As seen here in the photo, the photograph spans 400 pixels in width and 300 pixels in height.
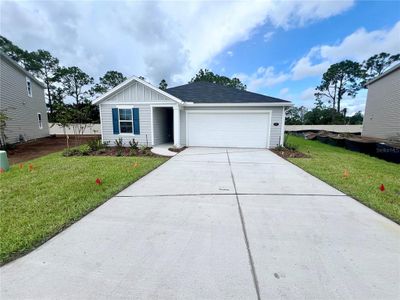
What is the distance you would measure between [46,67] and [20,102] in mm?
20539

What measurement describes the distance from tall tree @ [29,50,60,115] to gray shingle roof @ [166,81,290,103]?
82.6 feet

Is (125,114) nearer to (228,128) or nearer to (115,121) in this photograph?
(115,121)

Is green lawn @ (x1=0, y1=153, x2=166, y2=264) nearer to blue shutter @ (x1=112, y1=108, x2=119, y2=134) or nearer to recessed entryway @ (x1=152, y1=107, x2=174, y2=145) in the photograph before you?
blue shutter @ (x1=112, y1=108, x2=119, y2=134)

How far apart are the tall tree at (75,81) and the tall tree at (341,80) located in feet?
134

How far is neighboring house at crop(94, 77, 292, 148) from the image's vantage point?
32.9 ft

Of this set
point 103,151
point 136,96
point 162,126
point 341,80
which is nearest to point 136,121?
point 136,96

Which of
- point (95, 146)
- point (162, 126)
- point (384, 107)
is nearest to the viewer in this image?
point (95, 146)

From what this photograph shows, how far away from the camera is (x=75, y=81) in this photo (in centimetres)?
3141

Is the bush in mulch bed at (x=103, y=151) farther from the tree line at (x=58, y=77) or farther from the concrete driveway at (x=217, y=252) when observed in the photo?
the tree line at (x=58, y=77)

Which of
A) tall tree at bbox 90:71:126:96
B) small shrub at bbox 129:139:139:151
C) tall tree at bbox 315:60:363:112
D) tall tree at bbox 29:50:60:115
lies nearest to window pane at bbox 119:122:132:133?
small shrub at bbox 129:139:139:151

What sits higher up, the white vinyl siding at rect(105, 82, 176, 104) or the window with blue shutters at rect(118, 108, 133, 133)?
the white vinyl siding at rect(105, 82, 176, 104)

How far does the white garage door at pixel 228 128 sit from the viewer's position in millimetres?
10453

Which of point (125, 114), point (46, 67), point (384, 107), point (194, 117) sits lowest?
point (194, 117)

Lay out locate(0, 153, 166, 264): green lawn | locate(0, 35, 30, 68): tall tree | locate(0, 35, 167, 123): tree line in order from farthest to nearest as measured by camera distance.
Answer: locate(0, 35, 167, 123): tree line
locate(0, 35, 30, 68): tall tree
locate(0, 153, 166, 264): green lawn
